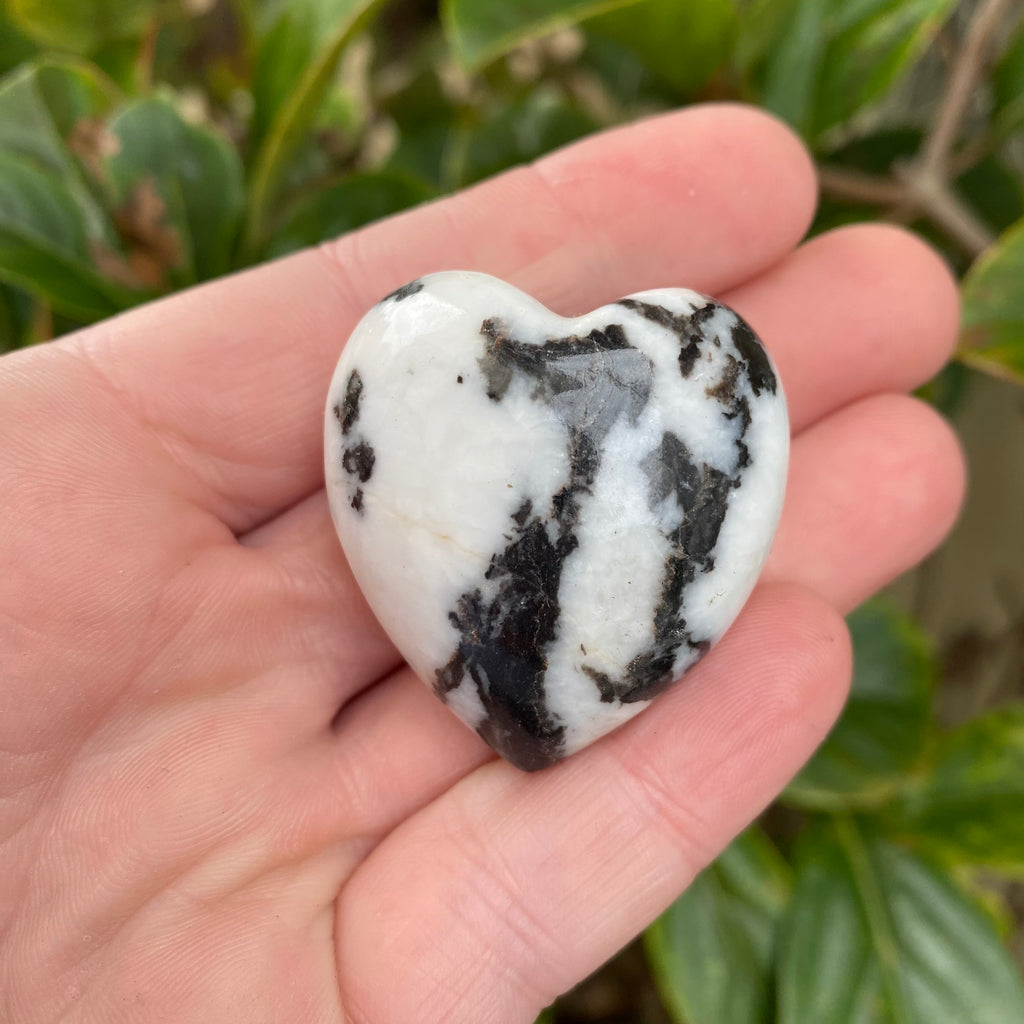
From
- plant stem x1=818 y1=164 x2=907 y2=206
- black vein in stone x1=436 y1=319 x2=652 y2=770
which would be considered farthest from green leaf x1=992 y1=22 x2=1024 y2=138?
black vein in stone x1=436 y1=319 x2=652 y2=770

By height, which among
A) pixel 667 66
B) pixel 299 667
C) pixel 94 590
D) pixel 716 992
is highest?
pixel 667 66

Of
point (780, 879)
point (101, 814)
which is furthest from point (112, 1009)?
point (780, 879)

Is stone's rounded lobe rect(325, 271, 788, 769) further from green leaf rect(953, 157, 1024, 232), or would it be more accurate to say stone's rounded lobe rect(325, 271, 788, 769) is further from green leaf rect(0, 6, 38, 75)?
green leaf rect(0, 6, 38, 75)

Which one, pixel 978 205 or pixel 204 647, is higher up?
pixel 978 205

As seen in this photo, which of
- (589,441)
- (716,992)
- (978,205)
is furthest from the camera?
(978,205)

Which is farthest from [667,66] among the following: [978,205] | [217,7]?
[217,7]

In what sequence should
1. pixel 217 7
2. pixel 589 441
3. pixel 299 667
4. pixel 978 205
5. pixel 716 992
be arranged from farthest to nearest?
pixel 217 7 < pixel 978 205 < pixel 716 992 < pixel 299 667 < pixel 589 441

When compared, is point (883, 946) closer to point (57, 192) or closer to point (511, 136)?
point (511, 136)

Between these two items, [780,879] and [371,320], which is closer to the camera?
[371,320]

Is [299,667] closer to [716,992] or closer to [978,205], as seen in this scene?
[716,992]

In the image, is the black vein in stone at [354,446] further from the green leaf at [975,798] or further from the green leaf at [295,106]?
the green leaf at [975,798]
